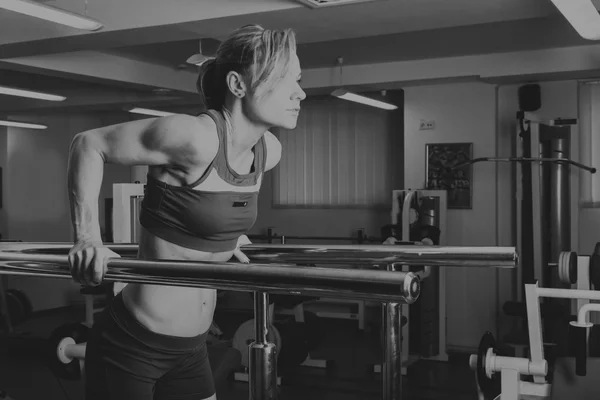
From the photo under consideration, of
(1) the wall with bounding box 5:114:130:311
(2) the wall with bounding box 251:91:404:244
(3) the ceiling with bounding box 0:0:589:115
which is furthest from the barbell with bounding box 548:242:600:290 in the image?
(1) the wall with bounding box 5:114:130:311

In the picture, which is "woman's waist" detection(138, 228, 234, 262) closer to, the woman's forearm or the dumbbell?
the woman's forearm

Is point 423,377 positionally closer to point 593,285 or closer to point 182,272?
point 593,285

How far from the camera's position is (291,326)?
538 centimetres

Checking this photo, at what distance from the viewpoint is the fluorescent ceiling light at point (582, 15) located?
3.03m

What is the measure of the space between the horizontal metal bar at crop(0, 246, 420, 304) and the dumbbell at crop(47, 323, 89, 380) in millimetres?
2215

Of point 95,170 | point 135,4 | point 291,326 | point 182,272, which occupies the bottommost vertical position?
point 291,326

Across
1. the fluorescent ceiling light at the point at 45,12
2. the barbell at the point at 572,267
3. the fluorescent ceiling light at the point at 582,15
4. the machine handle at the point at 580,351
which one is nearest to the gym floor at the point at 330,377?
the barbell at the point at 572,267

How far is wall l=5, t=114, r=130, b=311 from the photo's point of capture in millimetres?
8438

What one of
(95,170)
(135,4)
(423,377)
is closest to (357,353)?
(423,377)

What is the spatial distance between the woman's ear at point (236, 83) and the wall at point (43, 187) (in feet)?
25.0

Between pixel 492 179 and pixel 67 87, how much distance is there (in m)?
4.71

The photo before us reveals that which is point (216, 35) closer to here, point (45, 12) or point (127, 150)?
point (45, 12)

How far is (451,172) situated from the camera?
651 centimetres

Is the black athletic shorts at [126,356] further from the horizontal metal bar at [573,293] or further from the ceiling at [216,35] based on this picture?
the ceiling at [216,35]
